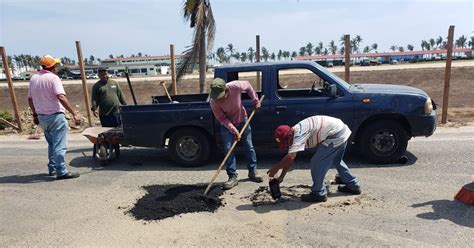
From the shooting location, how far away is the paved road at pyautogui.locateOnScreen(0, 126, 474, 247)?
4082 mm

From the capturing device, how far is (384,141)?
21.2 ft

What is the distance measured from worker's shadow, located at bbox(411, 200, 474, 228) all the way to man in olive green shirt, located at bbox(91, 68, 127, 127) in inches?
230

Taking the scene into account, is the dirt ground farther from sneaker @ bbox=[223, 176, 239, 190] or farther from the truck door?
sneaker @ bbox=[223, 176, 239, 190]

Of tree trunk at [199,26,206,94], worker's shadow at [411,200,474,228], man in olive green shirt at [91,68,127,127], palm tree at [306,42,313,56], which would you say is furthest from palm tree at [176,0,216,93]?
palm tree at [306,42,313,56]

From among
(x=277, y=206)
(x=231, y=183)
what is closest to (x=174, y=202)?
(x=231, y=183)

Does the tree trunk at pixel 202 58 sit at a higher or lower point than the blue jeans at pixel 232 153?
higher

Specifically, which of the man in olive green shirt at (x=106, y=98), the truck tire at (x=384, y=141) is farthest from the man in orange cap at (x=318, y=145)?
the man in olive green shirt at (x=106, y=98)

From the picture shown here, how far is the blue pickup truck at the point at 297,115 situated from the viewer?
6.40 m

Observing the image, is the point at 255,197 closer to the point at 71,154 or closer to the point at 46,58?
the point at 46,58

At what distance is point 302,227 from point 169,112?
11.4ft

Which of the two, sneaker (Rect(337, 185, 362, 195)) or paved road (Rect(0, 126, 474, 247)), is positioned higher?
sneaker (Rect(337, 185, 362, 195))

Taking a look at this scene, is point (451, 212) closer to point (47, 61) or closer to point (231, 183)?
point (231, 183)

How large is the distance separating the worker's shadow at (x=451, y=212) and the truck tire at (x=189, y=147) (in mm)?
3559

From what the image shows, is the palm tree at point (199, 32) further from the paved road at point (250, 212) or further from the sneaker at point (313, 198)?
the sneaker at point (313, 198)
